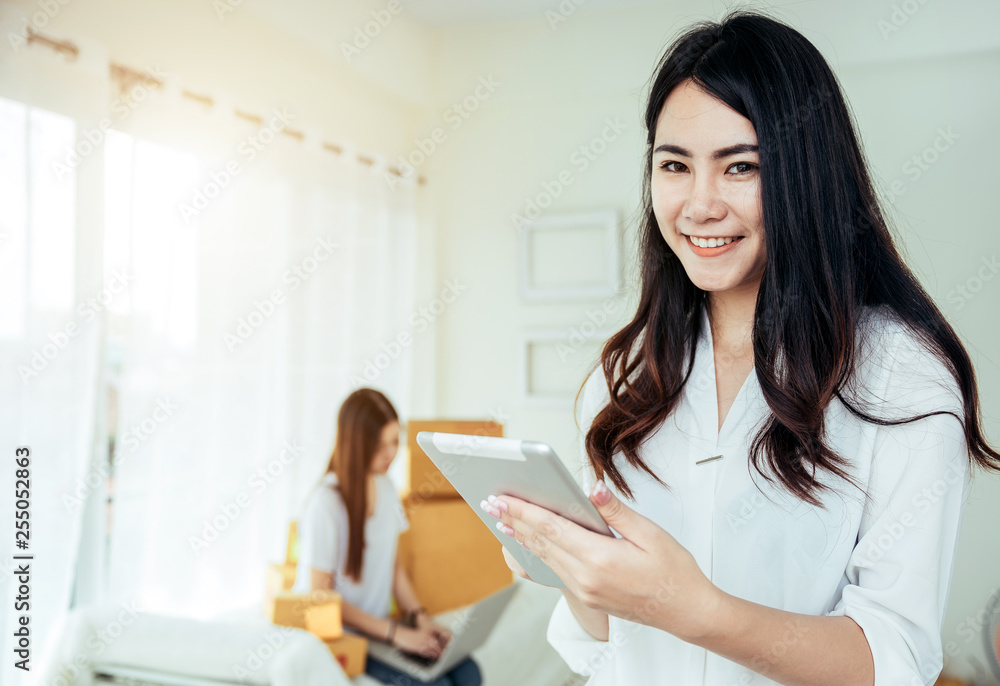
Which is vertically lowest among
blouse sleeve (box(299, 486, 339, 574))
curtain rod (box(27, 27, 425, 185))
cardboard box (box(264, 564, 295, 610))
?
cardboard box (box(264, 564, 295, 610))

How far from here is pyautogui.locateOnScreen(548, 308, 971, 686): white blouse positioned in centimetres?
75

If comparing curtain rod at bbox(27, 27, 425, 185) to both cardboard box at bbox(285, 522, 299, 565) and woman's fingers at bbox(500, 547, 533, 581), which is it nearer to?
cardboard box at bbox(285, 522, 299, 565)

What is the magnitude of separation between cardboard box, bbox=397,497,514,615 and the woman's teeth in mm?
1983

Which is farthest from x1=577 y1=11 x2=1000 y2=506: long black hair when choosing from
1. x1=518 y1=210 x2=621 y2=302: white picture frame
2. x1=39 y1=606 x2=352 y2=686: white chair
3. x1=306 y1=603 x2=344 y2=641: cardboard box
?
x1=518 y1=210 x2=621 y2=302: white picture frame

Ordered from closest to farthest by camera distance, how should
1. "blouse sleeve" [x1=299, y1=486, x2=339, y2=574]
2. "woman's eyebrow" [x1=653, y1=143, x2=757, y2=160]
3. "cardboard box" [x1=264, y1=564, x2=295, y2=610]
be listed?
"woman's eyebrow" [x1=653, y1=143, x2=757, y2=160], "blouse sleeve" [x1=299, y1=486, x2=339, y2=574], "cardboard box" [x1=264, y1=564, x2=295, y2=610]

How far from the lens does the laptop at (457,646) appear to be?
2.07 metres

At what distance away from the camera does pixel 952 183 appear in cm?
304

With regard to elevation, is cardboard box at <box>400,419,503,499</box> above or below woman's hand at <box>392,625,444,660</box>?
above

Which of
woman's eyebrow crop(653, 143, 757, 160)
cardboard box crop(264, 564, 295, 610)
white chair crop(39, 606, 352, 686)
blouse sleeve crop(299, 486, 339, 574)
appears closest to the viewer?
woman's eyebrow crop(653, 143, 757, 160)

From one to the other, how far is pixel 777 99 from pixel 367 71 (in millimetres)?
2872

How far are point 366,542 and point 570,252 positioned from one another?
173cm

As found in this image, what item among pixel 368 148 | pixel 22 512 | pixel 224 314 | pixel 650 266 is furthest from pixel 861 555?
pixel 368 148

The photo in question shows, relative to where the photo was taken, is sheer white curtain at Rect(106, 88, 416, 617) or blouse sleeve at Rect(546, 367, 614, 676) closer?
blouse sleeve at Rect(546, 367, 614, 676)

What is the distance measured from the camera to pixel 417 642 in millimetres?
2330
